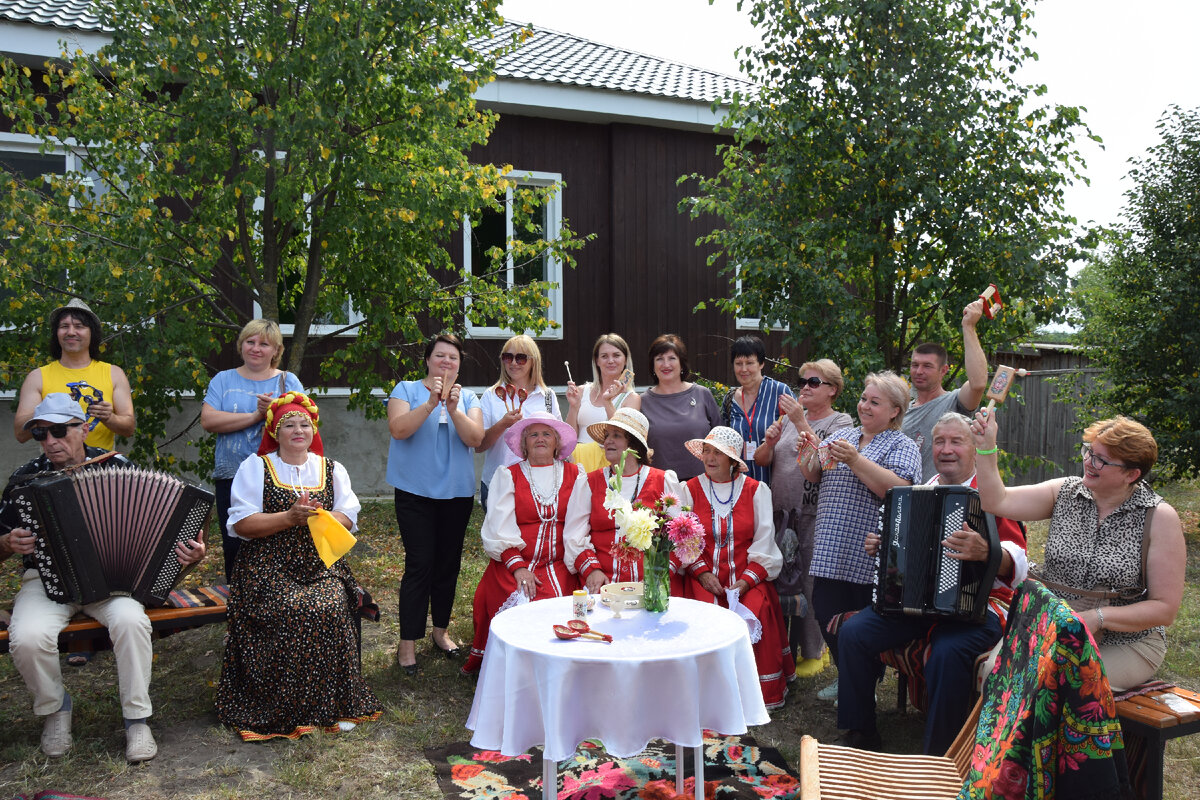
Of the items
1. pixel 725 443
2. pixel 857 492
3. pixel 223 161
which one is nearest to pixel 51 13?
pixel 223 161

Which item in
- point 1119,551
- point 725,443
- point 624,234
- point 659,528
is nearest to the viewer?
point 1119,551

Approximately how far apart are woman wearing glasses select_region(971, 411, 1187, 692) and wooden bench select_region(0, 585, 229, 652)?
12.6ft

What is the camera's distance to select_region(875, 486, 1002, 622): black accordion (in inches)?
→ 154

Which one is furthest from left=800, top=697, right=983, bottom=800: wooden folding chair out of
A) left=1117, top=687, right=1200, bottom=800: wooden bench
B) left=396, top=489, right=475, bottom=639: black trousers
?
left=396, top=489, right=475, bottom=639: black trousers

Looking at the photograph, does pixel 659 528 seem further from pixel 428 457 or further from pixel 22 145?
pixel 22 145

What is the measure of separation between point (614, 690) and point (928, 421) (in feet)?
8.82

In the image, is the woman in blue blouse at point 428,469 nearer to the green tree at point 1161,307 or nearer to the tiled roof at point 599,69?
the tiled roof at point 599,69

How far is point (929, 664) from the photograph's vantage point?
4.01m

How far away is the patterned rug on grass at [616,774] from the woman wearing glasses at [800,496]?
105 cm

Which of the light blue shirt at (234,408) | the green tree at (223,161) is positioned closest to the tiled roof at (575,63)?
the green tree at (223,161)

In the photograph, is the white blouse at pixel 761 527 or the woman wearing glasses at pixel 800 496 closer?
the white blouse at pixel 761 527

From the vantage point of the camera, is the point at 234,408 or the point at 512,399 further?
the point at 512,399

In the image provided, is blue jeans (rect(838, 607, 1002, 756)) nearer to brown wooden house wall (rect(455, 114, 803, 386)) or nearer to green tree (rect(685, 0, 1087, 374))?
green tree (rect(685, 0, 1087, 374))

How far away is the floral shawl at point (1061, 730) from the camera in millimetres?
2410
